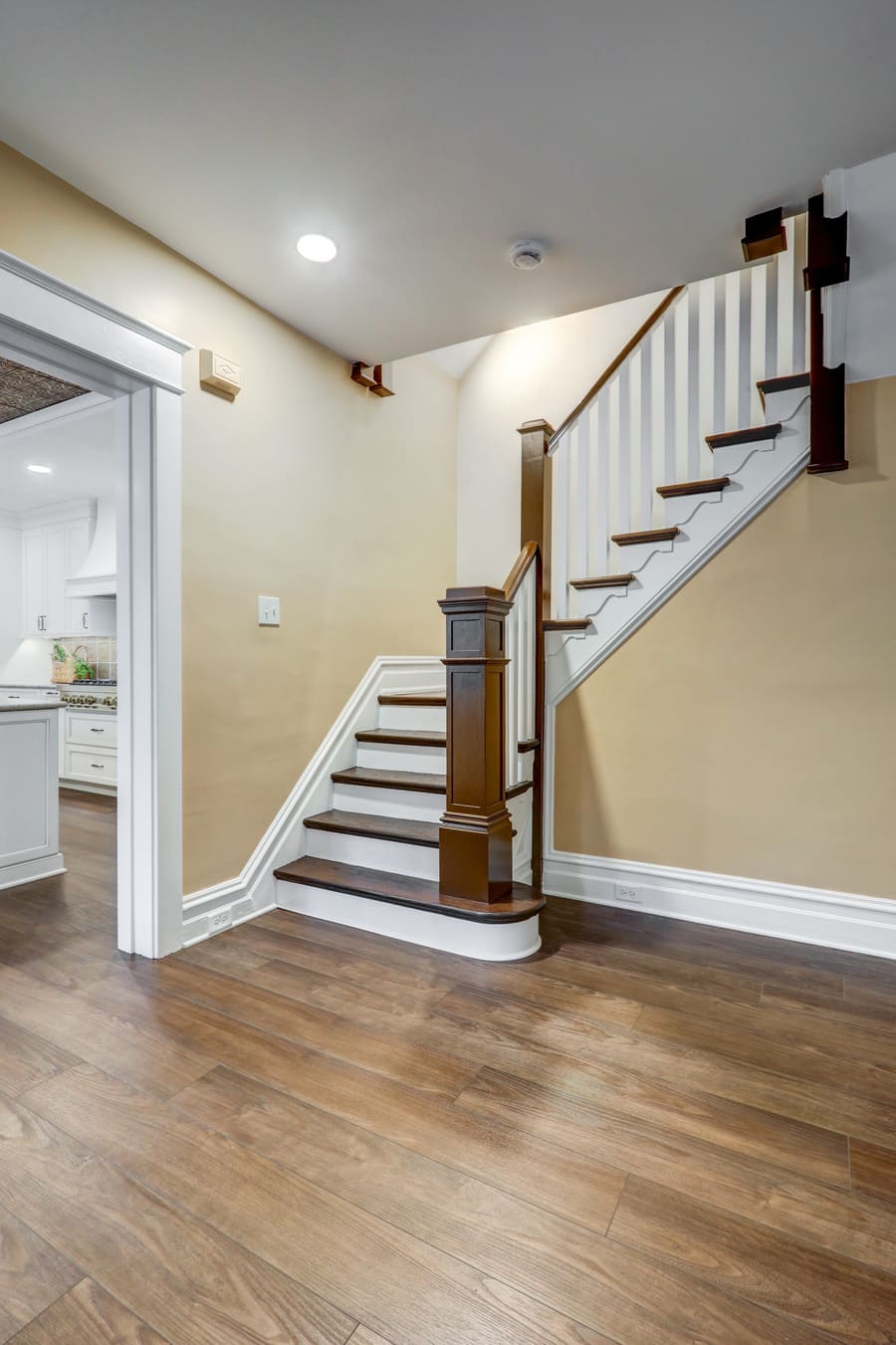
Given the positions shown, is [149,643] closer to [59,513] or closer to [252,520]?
[252,520]

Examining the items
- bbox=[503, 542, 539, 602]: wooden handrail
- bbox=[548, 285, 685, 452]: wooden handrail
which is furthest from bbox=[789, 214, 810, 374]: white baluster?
bbox=[503, 542, 539, 602]: wooden handrail

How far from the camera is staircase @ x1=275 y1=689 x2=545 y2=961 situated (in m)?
2.28

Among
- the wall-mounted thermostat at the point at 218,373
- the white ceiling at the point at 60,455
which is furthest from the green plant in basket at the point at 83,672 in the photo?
the wall-mounted thermostat at the point at 218,373

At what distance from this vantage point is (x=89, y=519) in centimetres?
609

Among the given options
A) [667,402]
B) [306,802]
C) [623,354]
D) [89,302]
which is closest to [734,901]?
[306,802]

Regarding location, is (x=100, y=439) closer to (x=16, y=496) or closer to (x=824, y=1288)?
(x=16, y=496)

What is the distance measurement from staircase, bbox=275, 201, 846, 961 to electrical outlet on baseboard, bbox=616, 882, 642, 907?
1.21 feet

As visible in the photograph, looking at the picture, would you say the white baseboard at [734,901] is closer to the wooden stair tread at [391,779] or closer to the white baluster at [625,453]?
the wooden stair tread at [391,779]

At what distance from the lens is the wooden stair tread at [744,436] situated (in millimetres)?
2432

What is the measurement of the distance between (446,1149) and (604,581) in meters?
2.08

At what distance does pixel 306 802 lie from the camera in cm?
288

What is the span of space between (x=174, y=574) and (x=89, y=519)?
15.1 ft

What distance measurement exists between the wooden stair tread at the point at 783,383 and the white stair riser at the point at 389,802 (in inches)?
79.0

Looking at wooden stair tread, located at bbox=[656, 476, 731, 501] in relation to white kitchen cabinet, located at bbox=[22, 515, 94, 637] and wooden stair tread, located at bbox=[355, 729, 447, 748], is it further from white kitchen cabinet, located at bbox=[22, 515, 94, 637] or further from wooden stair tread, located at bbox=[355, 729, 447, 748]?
white kitchen cabinet, located at bbox=[22, 515, 94, 637]
